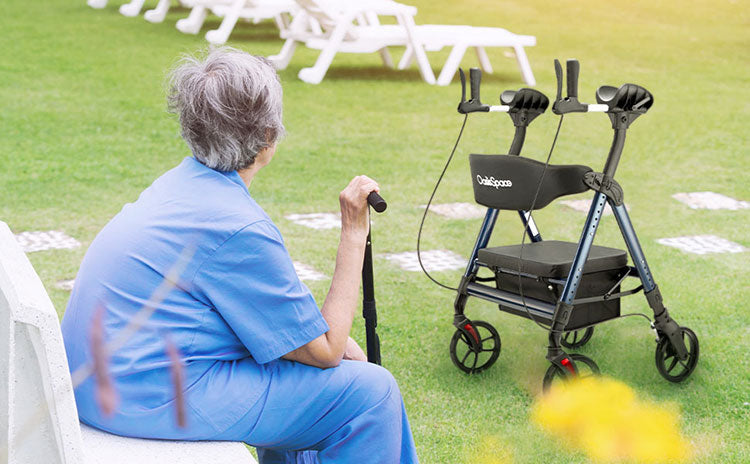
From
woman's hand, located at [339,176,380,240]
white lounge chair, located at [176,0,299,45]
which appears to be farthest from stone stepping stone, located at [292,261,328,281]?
white lounge chair, located at [176,0,299,45]

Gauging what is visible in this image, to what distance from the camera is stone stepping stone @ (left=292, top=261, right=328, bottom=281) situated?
15.8ft

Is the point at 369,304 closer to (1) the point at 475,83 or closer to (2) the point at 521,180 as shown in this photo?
(2) the point at 521,180

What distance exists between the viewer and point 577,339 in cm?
399

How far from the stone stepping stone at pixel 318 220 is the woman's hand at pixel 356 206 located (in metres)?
3.42

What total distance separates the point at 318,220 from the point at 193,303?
12.6ft

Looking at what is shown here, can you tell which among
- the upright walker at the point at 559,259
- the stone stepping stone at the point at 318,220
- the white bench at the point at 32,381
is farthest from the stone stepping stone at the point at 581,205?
the white bench at the point at 32,381

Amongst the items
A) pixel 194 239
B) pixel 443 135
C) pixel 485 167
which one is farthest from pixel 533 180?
pixel 443 135

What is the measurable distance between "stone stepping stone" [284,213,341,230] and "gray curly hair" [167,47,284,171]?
11.6 feet

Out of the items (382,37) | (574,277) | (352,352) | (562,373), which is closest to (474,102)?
(574,277)

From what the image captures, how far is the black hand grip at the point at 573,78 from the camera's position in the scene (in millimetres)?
3131

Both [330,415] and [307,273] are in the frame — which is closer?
[330,415]

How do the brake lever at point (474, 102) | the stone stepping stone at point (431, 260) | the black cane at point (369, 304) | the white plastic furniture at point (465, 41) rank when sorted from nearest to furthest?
the black cane at point (369, 304)
the brake lever at point (474, 102)
the stone stepping stone at point (431, 260)
the white plastic furniture at point (465, 41)

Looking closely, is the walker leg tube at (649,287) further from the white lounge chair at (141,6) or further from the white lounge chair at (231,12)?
the white lounge chair at (141,6)

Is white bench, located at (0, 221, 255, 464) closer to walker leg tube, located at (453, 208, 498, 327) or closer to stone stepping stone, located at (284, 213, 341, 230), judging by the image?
walker leg tube, located at (453, 208, 498, 327)
